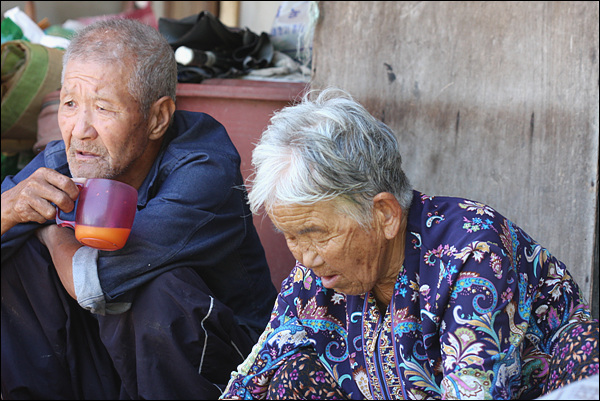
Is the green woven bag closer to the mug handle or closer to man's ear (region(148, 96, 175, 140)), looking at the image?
man's ear (region(148, 96, 175, 140))

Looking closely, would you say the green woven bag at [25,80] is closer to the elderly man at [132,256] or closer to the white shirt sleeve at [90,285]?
the elderly man at [132,256]

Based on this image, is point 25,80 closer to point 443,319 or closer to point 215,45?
point 215,45

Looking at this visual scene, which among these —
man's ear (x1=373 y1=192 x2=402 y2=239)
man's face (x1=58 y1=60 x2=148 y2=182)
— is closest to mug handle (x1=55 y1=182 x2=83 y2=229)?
man's face (x1=58 y1=60 x2=148 y2=182)

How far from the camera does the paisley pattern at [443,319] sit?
1707mm

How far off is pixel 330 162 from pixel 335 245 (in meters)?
0.23

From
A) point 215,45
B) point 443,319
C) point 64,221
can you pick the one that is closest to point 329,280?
point 443,319

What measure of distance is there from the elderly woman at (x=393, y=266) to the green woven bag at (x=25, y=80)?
240cm

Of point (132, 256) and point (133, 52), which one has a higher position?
point (133, 52)

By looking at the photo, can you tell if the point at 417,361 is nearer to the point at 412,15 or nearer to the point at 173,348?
the point at 173,348

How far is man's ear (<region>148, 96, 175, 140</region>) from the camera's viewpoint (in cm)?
268

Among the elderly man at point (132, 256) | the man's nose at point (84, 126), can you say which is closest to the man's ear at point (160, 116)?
the elderly man at point (132, 256)

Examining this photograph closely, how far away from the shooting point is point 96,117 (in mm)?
2555

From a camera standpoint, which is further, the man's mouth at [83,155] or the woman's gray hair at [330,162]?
the man's mouth at [83,155]

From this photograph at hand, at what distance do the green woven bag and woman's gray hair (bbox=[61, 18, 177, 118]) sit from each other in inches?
56.2
